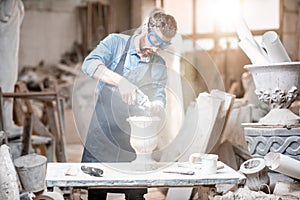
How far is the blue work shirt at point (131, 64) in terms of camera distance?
2676 mm

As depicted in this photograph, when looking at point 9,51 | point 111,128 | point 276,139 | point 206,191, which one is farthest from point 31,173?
point 9,51

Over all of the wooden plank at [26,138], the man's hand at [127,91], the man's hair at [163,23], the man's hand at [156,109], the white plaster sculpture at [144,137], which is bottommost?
the wooden plank at [26,138]

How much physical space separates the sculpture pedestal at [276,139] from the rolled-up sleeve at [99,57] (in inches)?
52.7

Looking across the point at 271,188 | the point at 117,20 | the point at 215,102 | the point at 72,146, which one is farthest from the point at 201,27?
the point at 271,188

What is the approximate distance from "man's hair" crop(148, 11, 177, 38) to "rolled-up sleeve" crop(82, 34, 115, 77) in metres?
0.28

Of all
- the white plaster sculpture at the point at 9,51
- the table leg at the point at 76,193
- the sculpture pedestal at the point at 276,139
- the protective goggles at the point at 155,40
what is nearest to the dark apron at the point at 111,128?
the protective goggles at the point at 155,40

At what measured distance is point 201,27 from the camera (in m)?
8.48

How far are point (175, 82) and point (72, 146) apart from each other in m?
5.24

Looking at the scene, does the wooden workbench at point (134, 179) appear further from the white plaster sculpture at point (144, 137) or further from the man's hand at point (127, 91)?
the man's hand at point (127, 91)

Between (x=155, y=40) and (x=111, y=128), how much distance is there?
0.57 meters

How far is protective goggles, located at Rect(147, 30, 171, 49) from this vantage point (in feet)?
8.51

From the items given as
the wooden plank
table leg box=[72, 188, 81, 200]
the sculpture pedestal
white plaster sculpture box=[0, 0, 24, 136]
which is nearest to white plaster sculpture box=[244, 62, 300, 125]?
the sculpture pedestal

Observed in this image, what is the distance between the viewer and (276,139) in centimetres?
338

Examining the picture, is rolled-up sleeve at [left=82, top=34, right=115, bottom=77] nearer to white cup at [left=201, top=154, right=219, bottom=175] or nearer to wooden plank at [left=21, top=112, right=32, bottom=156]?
white cup at [left=201, top=154, right=219, bottom=175]
